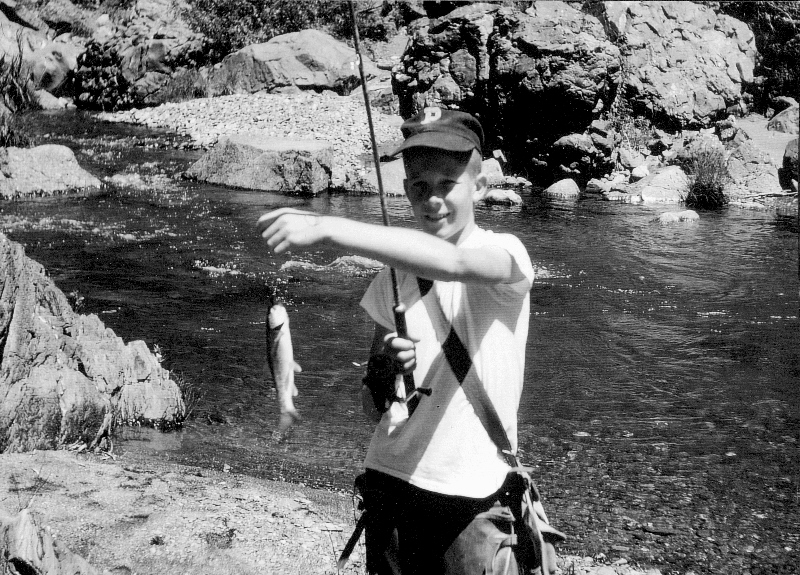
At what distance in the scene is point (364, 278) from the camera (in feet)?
35.0

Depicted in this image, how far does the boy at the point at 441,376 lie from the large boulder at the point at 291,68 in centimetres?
2015

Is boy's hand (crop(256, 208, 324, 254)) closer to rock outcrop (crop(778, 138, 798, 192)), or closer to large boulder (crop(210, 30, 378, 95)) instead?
rock outcrop (crop(778, 138, 798, 192))

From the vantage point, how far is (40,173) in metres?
14.8

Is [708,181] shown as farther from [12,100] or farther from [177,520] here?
[12,100]

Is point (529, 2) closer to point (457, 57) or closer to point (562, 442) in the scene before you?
point (457, 57)

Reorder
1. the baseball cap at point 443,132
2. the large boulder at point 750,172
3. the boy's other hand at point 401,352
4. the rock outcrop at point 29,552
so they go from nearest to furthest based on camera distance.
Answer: the boy's other hand at point 401,352 → the baseball cap at point 443,132 → the rock outcrop at point 29,552 → the large boulder at point 750,172

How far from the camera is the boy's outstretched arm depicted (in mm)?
2121

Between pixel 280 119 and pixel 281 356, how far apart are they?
18240 millimetres

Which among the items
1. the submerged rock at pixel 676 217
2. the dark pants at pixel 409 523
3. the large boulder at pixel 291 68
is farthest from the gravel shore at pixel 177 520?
the large boulder at pixel 291 68

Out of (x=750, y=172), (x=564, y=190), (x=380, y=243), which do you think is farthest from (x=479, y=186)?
(x=750, y=172)

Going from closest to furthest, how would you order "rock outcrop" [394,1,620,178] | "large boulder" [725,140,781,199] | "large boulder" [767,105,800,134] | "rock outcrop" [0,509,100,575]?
1. "rock outcrop" [0,509,100,575]
2. "large boulder" [725,140,781,199]
3. "rock outcrop" [394,1,620,178]
4. "large boulder" [767,105,800,134]

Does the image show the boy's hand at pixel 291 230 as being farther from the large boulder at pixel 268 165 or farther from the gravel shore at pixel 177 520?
the large boulder at pixel 268 165

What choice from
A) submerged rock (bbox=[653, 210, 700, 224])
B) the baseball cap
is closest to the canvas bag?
the baseball cap

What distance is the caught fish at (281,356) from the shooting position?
260 cm
